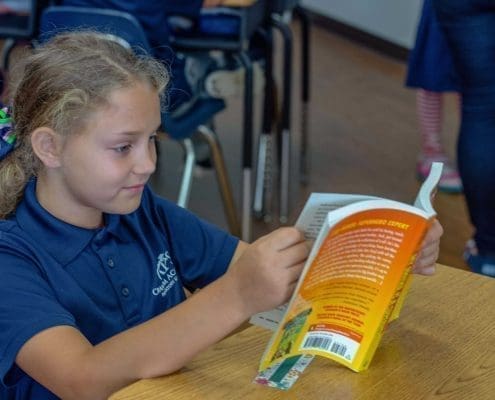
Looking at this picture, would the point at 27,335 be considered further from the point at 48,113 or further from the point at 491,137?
the point at 491,137

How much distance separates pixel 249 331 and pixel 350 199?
29 centimetres

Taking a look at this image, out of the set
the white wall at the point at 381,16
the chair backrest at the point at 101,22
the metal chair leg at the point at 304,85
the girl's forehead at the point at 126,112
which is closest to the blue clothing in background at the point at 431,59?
the metal chair leg at the point at 304,85

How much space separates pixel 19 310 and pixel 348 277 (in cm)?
36

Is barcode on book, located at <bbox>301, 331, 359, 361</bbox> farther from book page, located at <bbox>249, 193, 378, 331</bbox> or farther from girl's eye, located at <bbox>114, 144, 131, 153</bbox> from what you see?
girl's eye, located at <bbox>114, 144, 131, 153</bbox>

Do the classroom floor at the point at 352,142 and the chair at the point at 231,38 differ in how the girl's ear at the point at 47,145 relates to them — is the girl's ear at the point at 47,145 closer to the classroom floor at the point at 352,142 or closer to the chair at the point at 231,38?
the chair at the point at 231,38

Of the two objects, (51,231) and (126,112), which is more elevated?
(126,112)

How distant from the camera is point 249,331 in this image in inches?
46.8

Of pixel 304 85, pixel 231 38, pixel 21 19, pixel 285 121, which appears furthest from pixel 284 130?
pixel 21 19

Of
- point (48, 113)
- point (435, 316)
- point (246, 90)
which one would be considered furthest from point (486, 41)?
point (48, 113)

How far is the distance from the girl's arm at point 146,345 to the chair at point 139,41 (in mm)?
1252

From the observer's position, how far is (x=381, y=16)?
5270mm

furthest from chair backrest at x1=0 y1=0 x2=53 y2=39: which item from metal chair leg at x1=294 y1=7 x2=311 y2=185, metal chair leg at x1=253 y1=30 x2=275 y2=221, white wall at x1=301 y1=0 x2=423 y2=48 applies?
white wall at x1=301 y1=0 x2=423 y2=48

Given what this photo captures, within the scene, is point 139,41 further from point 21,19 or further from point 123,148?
point 123,148

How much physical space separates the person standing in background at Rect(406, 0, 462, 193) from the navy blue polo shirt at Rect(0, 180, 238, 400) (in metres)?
2.04
